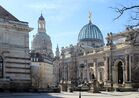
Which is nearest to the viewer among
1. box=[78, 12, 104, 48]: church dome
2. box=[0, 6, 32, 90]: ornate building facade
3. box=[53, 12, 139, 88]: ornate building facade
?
box=[0, 6, 32, 90]: ornate building facade

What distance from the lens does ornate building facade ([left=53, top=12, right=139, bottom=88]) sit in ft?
292

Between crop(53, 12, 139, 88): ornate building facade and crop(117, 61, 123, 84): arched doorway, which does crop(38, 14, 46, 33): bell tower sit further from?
crop(117, 61, 123, 84): arched doorway

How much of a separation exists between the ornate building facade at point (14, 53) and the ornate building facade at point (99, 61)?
60.4 feet

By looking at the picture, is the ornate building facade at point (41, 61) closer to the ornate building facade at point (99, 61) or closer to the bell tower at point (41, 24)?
the bell tower at point (41, 24)

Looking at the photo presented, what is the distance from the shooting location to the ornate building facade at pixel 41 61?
113m

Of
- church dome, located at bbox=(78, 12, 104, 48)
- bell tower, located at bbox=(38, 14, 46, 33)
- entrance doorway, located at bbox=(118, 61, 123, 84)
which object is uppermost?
bell tower, located at bbox=(38, 14, 46, 33)

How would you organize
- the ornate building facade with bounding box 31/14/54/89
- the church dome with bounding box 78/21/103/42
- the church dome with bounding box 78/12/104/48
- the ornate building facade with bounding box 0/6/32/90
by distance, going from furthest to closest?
the church dome with bounding box 78/21/103/42 → the church dome with bounding box 78/12/104/48 → the ornate building facade with bounding box 31/14/54/89 → the ornate building facade with bounding box 0/6/32/90

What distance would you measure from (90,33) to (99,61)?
31219 millimetres

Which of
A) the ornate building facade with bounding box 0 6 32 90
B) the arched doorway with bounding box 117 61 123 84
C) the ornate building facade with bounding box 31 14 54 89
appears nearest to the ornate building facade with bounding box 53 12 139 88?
the arched doorway with bounding box 117 61 123 84

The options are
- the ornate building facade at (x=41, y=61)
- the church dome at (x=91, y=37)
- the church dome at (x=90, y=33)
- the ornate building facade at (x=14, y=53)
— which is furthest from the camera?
the church dome at (x=90, y=33)

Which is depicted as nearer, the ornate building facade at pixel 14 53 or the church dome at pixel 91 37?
the ornate building facade at pixel 14 53

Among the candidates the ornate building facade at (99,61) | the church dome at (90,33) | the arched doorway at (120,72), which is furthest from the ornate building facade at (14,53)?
the church dome at (90,33)

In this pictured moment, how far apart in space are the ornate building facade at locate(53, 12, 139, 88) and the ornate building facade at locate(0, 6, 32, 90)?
1840cm

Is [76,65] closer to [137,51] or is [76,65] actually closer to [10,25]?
[137,51]
